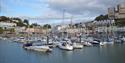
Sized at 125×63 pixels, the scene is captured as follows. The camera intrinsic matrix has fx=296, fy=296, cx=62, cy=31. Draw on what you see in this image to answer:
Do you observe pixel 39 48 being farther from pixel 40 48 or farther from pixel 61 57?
pixel 61 57

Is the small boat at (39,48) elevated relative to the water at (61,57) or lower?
elevated

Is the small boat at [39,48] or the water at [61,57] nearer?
the water at [61,57]

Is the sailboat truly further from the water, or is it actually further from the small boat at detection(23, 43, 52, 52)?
the water

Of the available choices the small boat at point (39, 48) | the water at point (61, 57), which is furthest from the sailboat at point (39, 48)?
the water at point (61, 57)

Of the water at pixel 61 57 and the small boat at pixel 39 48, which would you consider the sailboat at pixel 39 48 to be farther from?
the water at pixel 61 57

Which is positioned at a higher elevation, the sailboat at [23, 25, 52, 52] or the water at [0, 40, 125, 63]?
the sailboat at [23, 25, 52, 52]

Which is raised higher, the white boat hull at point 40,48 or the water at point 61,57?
the white boat hull at point 40,48

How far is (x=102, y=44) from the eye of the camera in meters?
33.5

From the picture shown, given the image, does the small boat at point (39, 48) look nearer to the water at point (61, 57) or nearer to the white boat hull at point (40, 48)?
the white boat hull at point (40, 48)

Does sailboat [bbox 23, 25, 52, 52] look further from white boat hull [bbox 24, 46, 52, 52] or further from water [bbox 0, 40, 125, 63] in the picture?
water [bbox 0, 40, 125, 63]

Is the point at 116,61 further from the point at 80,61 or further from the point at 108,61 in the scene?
the point at 80,61

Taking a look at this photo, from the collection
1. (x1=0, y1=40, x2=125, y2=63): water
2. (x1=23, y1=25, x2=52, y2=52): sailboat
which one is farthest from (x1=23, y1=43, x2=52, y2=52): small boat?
(x1=0, y1=40, x2=125, y2=63): water

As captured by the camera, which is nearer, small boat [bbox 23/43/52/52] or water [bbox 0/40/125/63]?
water [bbox 0/40/125/63]

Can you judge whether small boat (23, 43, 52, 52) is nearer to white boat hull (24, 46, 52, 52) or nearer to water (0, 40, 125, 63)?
white boat hull (24, 46, 52, 52)
